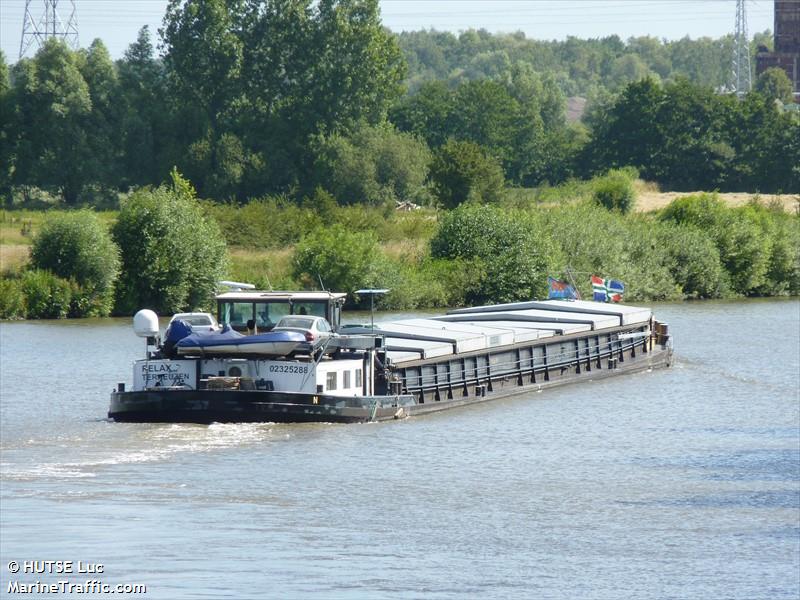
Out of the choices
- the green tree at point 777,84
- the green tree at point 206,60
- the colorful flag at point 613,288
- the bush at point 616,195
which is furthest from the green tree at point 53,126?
the green tree at point 777,84

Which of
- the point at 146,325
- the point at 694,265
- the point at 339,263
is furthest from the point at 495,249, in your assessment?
the point at 146,325

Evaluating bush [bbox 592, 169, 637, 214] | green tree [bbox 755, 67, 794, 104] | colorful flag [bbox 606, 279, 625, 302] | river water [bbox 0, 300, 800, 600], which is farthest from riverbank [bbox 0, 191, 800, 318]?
green tree [bbox 755, 67, 794, 104]

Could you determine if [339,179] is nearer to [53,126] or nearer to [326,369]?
[53,126]

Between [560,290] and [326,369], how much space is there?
23.8 meters

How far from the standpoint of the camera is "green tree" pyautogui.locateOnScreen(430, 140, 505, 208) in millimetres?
91125

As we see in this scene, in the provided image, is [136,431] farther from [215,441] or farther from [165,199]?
[165,199]

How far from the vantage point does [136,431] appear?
33.2 m

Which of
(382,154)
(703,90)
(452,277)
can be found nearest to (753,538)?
(452,277)

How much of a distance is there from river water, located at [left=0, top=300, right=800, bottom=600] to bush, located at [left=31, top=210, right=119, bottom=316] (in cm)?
2203

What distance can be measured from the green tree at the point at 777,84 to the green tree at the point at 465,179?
91057mm

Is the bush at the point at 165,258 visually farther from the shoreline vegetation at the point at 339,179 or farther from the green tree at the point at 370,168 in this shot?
the green tree at the point at 370,168

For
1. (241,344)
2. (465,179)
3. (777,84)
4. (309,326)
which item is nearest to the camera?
(241,344)

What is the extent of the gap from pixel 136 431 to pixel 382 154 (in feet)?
222

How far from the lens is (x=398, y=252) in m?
77.6
